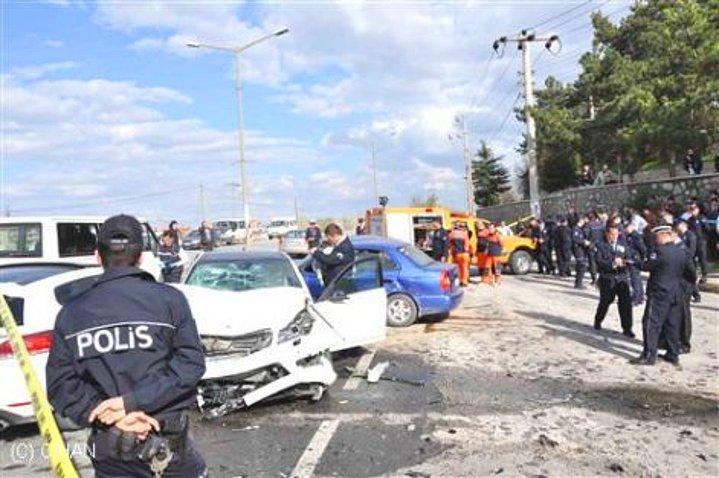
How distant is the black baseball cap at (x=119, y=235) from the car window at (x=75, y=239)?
368 inches

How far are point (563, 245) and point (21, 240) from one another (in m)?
12.9

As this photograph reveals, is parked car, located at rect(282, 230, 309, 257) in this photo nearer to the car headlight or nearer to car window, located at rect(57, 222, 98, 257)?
car window, located at rect(57, 222, 98, 257)

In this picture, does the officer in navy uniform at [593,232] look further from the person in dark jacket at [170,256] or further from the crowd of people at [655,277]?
the person in dark jacket at [170,256]

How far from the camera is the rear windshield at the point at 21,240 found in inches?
457

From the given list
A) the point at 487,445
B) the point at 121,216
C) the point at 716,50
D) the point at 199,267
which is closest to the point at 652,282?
the point at 487,445

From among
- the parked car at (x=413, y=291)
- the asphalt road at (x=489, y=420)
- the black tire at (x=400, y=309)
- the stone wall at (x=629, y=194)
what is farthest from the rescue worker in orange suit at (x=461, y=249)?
the asphalt road at (x=489, y=420)

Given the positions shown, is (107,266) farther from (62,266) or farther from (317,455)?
(62,266)

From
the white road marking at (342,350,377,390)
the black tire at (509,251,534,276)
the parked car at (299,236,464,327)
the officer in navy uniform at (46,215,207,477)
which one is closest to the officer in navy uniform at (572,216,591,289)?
the black tire at (509,251,534,276)

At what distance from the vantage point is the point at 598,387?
25.6ft

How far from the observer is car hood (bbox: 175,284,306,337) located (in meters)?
6.84

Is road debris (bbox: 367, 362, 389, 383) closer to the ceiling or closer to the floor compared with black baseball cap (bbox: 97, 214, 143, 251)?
closer to the floor

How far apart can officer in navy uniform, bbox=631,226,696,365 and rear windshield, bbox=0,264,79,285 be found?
251 inches

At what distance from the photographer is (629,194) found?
2666cm

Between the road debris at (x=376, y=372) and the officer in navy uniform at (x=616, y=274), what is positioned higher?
the officer in navy uniform at (x=616, y=274)
